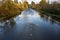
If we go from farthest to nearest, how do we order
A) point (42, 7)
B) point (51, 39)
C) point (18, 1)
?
point (18, 1) → point (42, 7) → point (51, 39)

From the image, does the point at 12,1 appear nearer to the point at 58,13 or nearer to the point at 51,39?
the point at 58,13

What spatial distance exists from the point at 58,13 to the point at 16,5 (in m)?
10.3

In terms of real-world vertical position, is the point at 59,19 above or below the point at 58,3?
below

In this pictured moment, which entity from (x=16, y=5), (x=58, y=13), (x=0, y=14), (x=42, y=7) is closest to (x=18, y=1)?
(x=16, y=5)

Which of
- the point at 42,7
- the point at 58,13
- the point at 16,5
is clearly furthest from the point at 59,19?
the point at 16,5

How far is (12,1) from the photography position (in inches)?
1054

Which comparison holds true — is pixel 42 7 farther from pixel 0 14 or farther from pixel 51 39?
pixel 51 39

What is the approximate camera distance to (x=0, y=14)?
63.1 ft

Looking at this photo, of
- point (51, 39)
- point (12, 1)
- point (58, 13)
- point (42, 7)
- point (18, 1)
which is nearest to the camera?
point (51, 39)

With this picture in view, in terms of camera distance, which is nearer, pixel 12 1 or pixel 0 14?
pixel 0 14

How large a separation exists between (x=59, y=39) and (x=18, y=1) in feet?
68.6

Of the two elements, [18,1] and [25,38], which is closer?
[25,38]

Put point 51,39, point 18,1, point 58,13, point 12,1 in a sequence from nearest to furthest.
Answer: point 51,39, point 58,13, point 12,1, point 18,1

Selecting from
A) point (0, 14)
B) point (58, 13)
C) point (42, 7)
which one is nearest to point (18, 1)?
point (42, 7)
